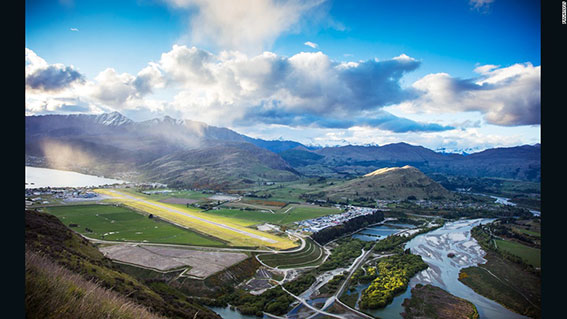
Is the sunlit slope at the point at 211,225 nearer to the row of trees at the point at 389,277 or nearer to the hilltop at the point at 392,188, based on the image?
the row of trees at the point at 389,277

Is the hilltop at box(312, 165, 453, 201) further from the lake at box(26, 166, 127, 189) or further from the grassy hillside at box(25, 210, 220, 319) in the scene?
the lake at box(26, 166, 127, 189)

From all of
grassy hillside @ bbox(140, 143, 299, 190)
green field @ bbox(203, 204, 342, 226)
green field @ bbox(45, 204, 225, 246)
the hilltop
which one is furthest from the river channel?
grassy hillside @ bbox(140, 143, 299, 190)
